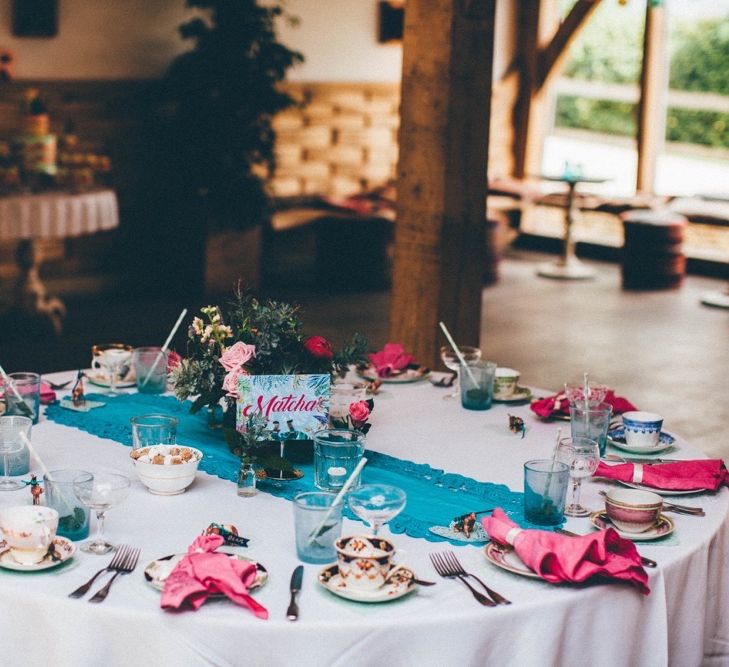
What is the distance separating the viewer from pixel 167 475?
2545 mm

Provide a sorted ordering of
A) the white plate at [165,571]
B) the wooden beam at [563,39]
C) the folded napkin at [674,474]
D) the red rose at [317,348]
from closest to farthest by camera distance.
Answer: the white plate at [165,571], the folded napkin at [674,474], the red rose at [317,348], the wooden beam at [563,39]

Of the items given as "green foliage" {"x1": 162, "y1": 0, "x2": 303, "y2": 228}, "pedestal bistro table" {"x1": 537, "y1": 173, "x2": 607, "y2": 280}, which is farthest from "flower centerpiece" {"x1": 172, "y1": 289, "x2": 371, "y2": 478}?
"pedestal bistro table" {"x1": 537, "y1": 173, "x2": 607, "y2": 280}

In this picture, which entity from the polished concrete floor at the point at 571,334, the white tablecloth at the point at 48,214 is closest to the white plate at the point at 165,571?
the polished concrete floor at the point at 571,334

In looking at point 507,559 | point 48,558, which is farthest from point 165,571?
point 507,559

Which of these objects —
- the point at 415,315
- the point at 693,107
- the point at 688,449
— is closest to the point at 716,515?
the point at 688,449

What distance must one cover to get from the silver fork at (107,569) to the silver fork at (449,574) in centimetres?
58

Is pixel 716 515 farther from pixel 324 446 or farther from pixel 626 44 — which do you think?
pixel 626 44

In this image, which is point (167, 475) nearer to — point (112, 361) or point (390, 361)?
point (112, 361)

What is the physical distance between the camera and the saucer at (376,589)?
2.05m

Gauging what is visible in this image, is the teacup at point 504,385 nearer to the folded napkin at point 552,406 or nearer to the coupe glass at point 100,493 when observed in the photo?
the folded napkin at point 552,406

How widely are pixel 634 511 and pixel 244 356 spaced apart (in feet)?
3.05

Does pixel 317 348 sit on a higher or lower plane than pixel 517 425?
higher

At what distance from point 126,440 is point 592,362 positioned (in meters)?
4.66

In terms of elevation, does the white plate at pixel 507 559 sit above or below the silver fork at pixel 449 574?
above
